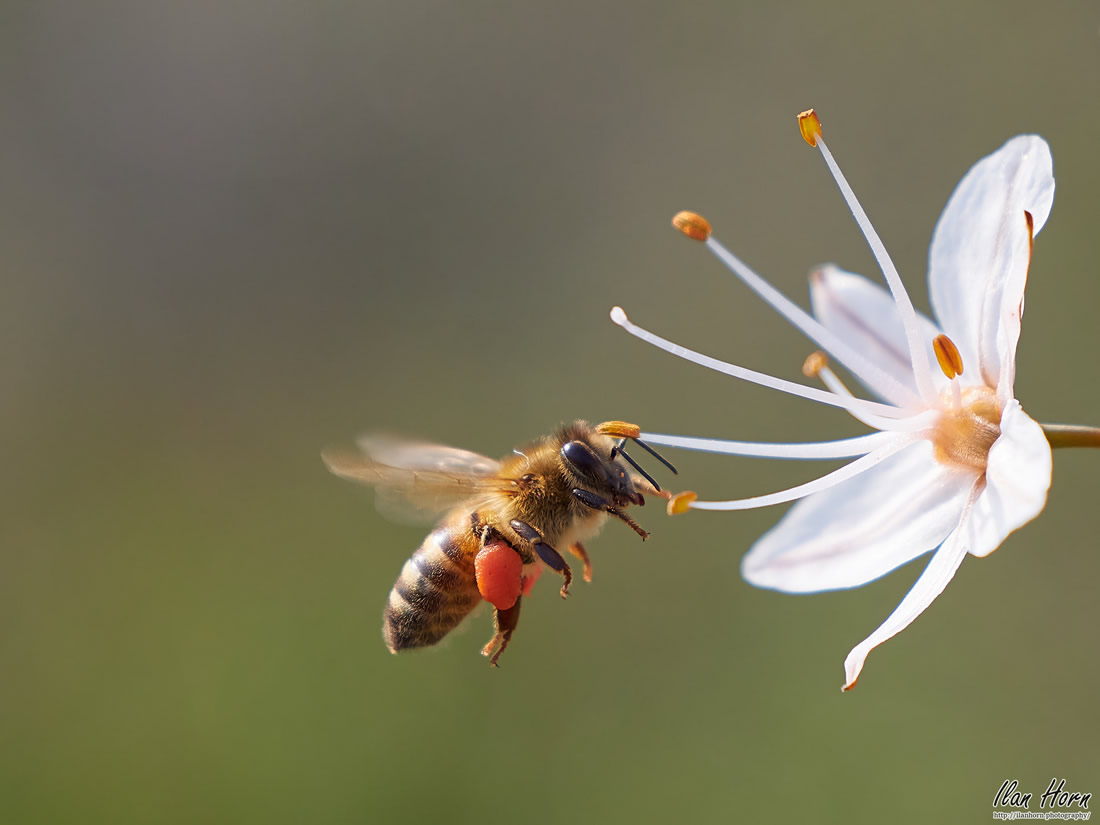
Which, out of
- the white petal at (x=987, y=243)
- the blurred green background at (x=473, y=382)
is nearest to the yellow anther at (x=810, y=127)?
the white petal at (x=987, y=243)

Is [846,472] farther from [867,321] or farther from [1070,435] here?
[867,321]

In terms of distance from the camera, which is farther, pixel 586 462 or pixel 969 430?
pixel 586 462

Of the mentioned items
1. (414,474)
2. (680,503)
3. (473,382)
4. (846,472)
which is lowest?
(846,472)

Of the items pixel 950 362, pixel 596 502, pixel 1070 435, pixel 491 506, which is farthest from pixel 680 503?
pixel 1070 435

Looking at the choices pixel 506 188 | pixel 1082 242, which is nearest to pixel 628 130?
pixel 506 188

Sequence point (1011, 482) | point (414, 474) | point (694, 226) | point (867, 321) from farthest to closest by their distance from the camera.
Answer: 1. point (867, 321)
2. point (694, 226)
3. point (414, 474)
4. point (1011, 482)

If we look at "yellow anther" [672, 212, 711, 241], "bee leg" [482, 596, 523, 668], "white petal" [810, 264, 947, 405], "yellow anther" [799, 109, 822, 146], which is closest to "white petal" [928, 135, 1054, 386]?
"white petal" [810, 264, 947, 405]

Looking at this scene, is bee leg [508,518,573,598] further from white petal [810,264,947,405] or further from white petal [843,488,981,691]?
white petal [810,264,947,405]

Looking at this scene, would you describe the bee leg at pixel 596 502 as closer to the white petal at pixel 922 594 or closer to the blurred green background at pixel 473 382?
the white petal at pixel 922 594
